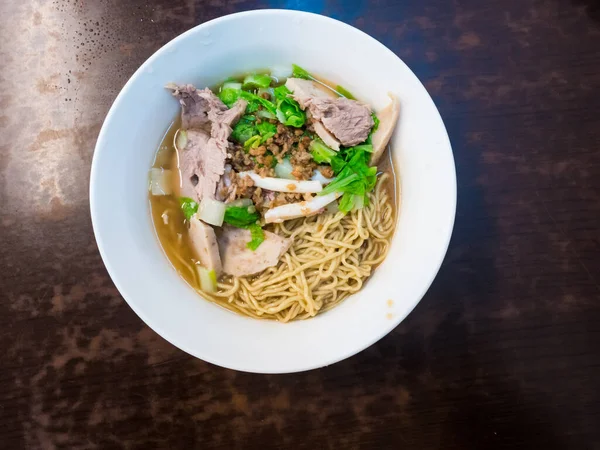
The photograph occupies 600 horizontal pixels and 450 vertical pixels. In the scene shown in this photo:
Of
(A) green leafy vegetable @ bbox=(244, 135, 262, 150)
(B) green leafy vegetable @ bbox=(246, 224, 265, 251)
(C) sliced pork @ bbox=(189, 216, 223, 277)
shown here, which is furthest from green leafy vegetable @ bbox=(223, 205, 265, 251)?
(A) green leafy vegetable @ bbox=(244, 135, 262, 150)

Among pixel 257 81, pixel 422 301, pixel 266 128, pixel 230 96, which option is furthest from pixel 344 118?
pixel 422 301

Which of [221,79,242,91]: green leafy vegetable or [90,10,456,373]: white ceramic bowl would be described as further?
[221,79,242,91]: green leafy vegetable

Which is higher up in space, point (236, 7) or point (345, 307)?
point (236, 7)

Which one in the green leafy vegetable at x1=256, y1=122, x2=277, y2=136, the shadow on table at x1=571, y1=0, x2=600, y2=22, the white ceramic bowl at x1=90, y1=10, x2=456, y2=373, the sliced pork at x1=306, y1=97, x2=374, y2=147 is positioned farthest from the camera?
the shadow on table at x1=571, y1=0, x2=600, y2=22

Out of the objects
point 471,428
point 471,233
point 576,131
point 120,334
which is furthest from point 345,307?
point 576,131

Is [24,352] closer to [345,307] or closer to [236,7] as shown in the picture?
[345,307]

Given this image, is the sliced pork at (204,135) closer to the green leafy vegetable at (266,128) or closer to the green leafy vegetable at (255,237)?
the green leafy vegetable at (266,128)

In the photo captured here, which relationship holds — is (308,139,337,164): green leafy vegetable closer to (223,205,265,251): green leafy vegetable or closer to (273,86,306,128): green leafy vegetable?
(273,86,306,128): green leafy vegetable
